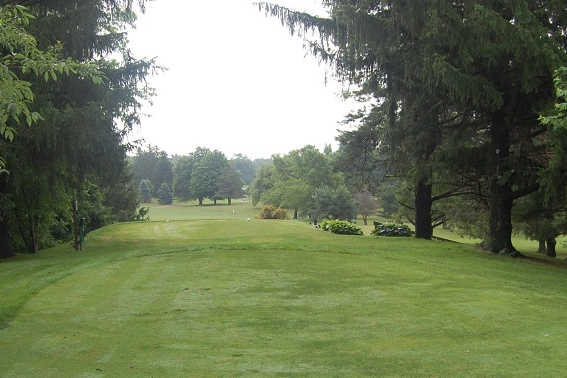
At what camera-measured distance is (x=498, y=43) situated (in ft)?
47.4

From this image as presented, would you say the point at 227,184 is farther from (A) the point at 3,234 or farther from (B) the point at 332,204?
(A) the point at 3,234

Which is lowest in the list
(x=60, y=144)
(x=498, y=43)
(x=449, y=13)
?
(x=60, y=144)

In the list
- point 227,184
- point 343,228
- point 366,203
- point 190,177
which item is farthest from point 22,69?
point 190,177

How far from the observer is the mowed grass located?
17.9 feet

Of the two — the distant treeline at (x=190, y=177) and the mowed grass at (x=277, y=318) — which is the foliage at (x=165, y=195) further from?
the mowed grass at (x=277, y=318)

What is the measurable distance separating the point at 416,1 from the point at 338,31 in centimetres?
260

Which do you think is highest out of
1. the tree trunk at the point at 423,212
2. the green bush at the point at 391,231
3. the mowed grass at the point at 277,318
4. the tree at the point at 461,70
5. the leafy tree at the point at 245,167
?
the leafy tree at the point at 245,167

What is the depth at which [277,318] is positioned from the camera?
748 centimetres

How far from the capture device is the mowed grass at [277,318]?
5.46 meters

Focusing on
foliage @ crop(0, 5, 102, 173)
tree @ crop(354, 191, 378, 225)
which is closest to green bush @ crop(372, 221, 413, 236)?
foliage @ crop(0, 5, 102, 173)

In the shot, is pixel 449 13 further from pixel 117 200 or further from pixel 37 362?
pixel 117 200

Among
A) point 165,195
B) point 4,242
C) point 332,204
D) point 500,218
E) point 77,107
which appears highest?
point 77,107

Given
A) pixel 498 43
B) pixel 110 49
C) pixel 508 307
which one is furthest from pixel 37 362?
pixel 110 49

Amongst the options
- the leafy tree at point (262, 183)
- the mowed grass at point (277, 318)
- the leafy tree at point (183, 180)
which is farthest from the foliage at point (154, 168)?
the mowed grass at point (277, 318)
